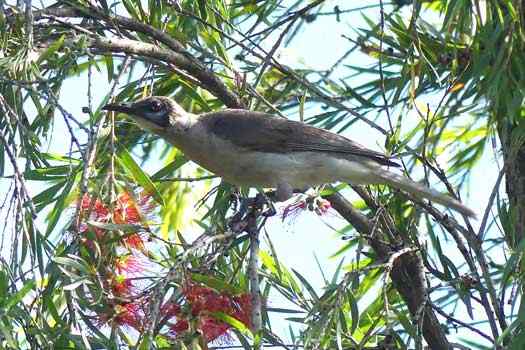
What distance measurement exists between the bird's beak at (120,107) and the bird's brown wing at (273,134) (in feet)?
2.03

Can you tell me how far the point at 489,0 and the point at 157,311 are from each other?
213 centimetres

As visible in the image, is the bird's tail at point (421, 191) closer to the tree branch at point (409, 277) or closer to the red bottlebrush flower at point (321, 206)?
the tree branch at point (409, 277)

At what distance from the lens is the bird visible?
16.8 feet

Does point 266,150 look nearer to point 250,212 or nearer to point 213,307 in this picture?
point 250,212

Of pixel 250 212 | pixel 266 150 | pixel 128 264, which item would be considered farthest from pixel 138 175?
pixel 266 150

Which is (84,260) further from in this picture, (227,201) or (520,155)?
(520,155)

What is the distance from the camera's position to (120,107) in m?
4.49

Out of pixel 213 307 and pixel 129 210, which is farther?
pixel 129 210

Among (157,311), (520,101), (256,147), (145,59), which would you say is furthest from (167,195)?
(157,311)

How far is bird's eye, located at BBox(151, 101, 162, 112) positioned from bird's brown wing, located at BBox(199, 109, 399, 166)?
397 millimetres

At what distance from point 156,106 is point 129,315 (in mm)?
1845

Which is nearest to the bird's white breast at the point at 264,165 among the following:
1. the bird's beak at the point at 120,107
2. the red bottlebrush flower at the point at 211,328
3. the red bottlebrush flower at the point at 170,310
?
the bird's beak at the point at 120,107

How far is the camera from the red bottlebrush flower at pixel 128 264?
138 inches

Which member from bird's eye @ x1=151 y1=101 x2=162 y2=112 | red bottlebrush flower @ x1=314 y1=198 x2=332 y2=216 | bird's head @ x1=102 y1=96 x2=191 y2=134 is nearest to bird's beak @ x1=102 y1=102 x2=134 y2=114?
bird's head @ x1=102 y1=96 x2=191 y2=134
